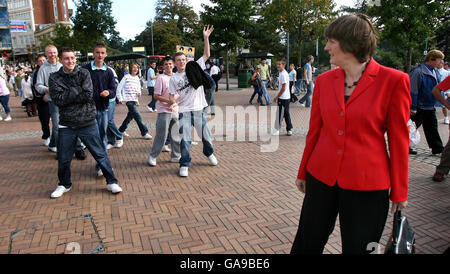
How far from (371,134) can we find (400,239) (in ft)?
1.94

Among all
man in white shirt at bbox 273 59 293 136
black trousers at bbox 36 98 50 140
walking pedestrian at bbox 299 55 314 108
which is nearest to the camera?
black trousers at bbox 36 98 50 140

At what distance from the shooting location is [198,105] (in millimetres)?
5305

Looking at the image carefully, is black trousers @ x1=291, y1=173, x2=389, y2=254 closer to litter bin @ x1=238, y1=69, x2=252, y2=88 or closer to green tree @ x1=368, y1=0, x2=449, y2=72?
green tree @ x1=368, y1=0, x2=449, y2=72

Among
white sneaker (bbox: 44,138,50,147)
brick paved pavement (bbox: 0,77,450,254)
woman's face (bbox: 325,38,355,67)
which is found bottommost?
brick paved pavement (bbox: 0,77,450,254)

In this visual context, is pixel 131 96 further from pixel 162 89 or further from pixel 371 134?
pixel 371 134

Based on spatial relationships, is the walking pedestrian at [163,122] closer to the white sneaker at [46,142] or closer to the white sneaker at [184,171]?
the white sneaker at [184,171]

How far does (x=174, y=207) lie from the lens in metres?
4.07

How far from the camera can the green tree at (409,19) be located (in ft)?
52.7

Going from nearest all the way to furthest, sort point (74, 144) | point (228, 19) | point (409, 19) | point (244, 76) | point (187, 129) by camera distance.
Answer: point (74, 144)
point (187, 129)
point (409, 19)
point (228, 19)
point (244, 76)

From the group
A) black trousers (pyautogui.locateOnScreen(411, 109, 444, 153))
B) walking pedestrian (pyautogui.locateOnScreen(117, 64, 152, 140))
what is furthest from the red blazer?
walking pedestrian (pyautogui.locateOnScreen(117, 64, 152, 140))

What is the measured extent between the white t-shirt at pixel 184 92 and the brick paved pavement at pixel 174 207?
1.10 m

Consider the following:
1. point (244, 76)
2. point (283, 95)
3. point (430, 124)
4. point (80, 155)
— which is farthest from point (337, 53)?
point (244, 76)

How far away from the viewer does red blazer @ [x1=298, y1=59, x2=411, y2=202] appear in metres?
1.80
